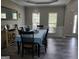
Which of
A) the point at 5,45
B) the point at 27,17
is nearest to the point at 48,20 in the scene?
the point at 27,17

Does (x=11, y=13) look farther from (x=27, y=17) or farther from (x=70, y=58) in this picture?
(x=70, y=58)

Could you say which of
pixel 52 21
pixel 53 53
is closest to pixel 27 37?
pixel 53 53

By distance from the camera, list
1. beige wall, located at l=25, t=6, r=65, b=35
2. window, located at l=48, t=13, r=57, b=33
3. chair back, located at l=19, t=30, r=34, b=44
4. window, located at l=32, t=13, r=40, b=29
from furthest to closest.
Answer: window, located at l=32, t=13, r=40, b=29 → window, located at l=48, t=13, r=57, b=33 → beige wall, located at l=25, t=6, r=65, b=35 → chair back, located at l=19, t=30, r=34, b=44

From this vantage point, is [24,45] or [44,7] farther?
[44,7]

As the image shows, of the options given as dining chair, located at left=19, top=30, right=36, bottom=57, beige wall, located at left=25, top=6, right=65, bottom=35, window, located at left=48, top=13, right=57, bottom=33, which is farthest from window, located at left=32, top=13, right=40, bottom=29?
dining chair, located at left=19, top=30, right=36, bottom=57

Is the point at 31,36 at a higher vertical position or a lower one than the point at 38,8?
lower

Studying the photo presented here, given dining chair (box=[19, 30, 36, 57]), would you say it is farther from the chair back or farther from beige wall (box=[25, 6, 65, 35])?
beige wall (box=[25, 6, 65, 35])

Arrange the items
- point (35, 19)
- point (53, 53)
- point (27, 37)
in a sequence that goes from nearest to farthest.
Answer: point (27, 37) → point (53, 53) → point (35, 19)

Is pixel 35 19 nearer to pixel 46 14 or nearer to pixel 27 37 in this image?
pixel 46 14

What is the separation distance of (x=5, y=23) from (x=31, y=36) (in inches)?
115

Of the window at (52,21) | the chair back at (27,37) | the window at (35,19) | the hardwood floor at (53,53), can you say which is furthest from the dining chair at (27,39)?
the window at (35,19)

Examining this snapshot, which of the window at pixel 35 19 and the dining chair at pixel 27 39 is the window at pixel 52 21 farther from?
the dining chair at pixel 27 39

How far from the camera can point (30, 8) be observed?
10.2 metres

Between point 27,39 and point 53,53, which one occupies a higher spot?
point 27,39
